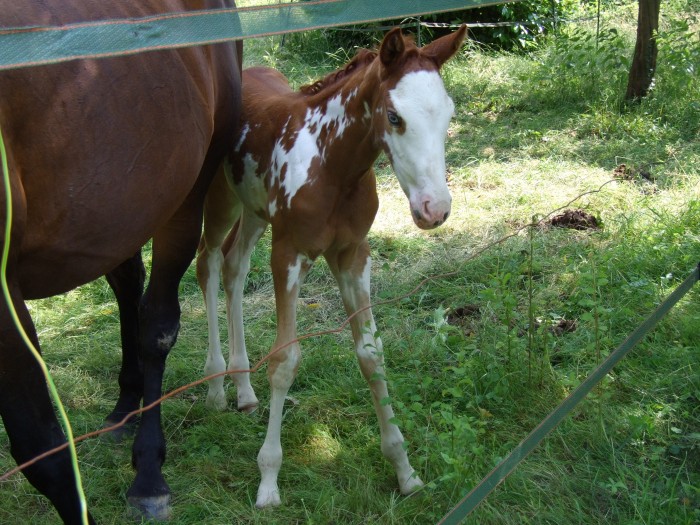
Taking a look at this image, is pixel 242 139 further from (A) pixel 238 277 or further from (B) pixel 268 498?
(B) pixel 268 498

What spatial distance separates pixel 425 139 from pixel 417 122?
0.19ft

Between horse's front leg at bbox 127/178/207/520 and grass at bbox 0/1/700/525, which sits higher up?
horse's front leg at bbox 127/178/207/520

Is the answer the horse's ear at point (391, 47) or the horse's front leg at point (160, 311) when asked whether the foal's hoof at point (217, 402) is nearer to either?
the horse's front leg at point (160, 311)

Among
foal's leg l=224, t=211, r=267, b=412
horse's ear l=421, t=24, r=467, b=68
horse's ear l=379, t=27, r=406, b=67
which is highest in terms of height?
horse's ear l=379, t=27, r=406, b=67

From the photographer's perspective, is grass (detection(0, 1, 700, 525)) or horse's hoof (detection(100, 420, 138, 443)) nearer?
grass (detection(0, 1, 700, 525))

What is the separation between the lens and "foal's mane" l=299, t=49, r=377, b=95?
3.07m

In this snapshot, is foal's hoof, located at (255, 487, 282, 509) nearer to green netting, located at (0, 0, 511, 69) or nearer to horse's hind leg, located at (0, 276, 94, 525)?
horse's hind leg, located at (0, 276, 94, 525)

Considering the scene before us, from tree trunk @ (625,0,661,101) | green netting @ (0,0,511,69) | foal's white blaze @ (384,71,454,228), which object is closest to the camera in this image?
green netting @ (0,0,511,69)

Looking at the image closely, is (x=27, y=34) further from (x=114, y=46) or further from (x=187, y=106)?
(x=187, y=106)

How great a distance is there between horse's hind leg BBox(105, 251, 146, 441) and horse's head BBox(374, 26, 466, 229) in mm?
1598

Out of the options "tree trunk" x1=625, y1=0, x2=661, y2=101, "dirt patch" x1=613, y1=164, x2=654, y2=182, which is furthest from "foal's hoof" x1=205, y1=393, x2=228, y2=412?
"tree trunk" x1=625, y1=0, x2=661, y2=101

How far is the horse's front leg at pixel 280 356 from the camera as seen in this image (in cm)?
301

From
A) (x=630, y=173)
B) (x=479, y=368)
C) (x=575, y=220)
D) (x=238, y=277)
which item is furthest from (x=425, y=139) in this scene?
(x=630, y=173)

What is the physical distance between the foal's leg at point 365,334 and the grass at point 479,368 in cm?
8
